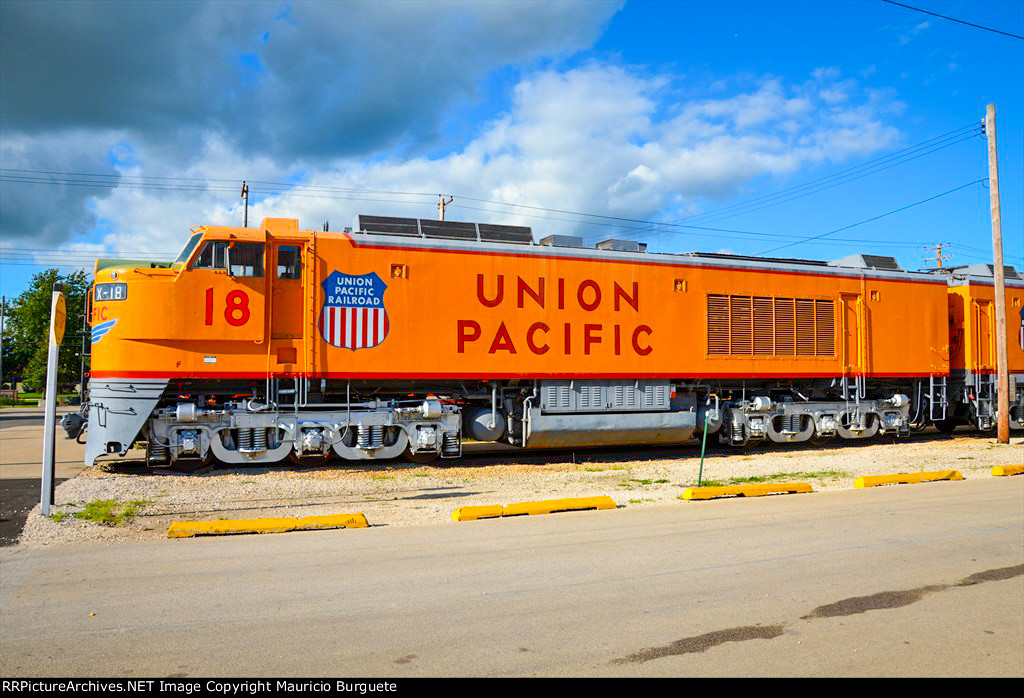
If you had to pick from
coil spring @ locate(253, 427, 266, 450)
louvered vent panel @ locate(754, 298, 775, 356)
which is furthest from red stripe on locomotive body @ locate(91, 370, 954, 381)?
coil spring @ locate(253, 427, 266, 450)

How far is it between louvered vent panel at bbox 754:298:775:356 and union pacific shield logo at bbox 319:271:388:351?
8821 mm

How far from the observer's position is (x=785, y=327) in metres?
17.8

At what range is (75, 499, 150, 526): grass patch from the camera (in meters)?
9.24

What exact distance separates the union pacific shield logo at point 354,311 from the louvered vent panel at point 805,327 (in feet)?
33.1

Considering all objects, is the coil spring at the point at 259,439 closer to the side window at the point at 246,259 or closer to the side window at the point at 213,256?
the side window at the point at 246,259

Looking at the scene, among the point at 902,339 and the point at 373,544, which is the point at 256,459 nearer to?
the point at 373,544

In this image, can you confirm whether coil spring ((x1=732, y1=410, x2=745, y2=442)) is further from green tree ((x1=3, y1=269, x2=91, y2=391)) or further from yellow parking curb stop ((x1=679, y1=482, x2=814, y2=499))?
green tree ((x1=3, y1=269, x2=91, y2=391))

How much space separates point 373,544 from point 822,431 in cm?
1356

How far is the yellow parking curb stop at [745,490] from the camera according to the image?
11.1 meters

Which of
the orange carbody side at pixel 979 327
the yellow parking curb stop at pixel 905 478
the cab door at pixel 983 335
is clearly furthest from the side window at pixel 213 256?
the cab door at pixel 983 335

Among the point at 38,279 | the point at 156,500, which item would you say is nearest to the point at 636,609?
the point at 156,500

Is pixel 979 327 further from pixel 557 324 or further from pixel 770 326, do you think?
pixel 557 324

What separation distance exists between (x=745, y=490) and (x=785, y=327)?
7539mm

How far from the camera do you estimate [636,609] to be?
586 cm
